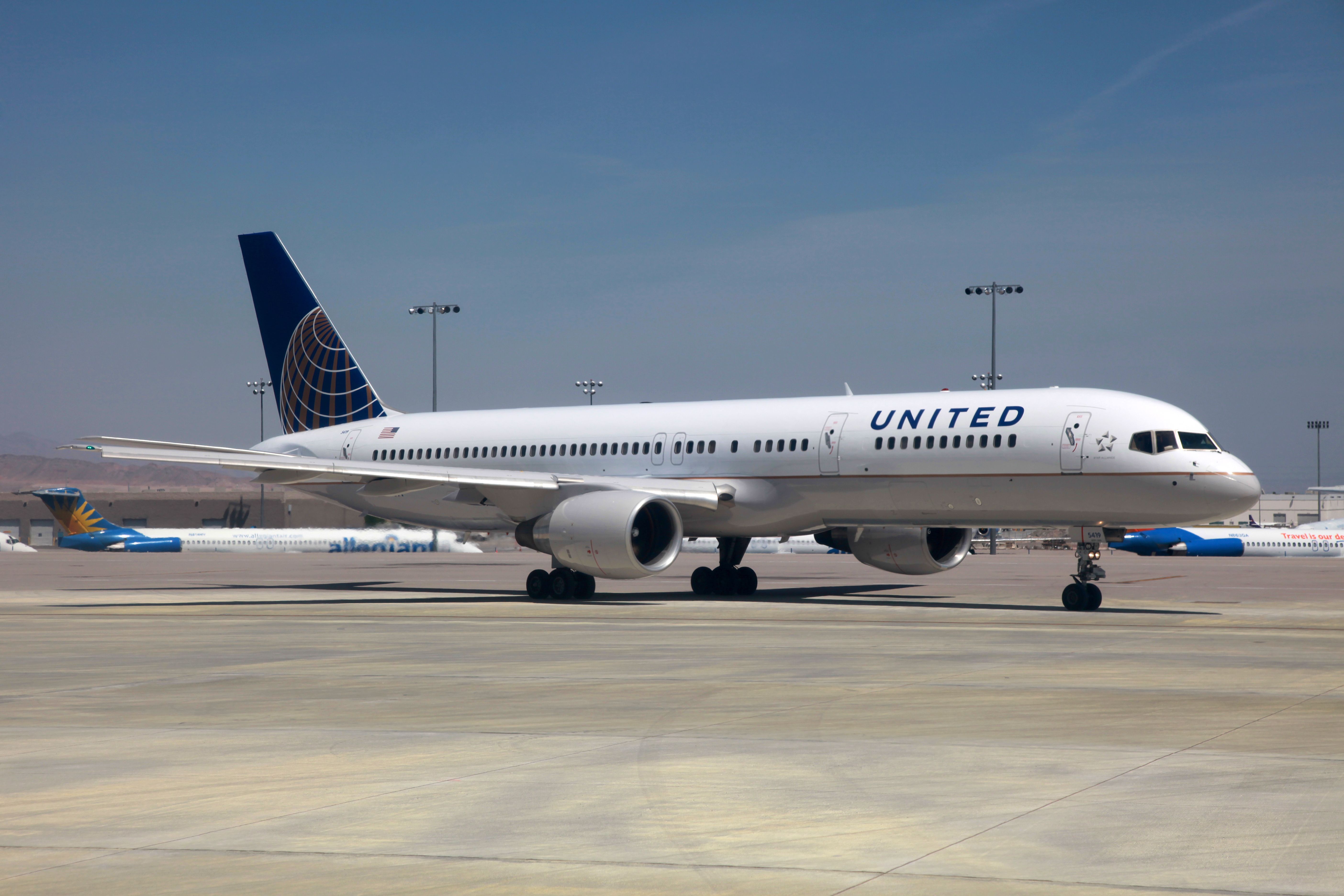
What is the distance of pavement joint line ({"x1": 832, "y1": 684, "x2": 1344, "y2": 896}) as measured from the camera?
259 inches

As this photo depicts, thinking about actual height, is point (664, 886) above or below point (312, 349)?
below

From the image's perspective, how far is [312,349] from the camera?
3872 centimetres

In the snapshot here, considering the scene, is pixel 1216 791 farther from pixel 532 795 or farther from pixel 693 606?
pixel 693 606

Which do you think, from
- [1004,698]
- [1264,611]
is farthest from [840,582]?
[1004,698]

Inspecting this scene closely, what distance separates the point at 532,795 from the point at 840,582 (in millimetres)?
31202

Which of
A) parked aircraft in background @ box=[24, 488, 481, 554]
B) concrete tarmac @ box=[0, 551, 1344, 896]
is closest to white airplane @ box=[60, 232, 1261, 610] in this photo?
concrete tarmac @ box=[0, 551, 1344, 896]

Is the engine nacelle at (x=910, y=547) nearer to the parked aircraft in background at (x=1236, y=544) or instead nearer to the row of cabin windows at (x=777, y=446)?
the row of cabin windows at (x=777, y=446)

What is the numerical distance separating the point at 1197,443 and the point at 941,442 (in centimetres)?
475

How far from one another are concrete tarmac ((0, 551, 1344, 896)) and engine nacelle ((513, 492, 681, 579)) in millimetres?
5995

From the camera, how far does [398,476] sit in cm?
3034

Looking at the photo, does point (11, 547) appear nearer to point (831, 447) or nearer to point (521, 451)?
point (521, 451)

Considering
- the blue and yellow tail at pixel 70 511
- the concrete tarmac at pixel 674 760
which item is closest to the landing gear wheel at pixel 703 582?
the concrete tarmac at pixel 674 760

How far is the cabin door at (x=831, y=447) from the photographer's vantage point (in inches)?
1144

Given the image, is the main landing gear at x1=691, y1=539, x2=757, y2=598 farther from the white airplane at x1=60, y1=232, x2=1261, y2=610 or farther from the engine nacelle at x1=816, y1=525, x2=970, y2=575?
the engine nacelle at x1=816, y1=525, x2=970, y2=575
